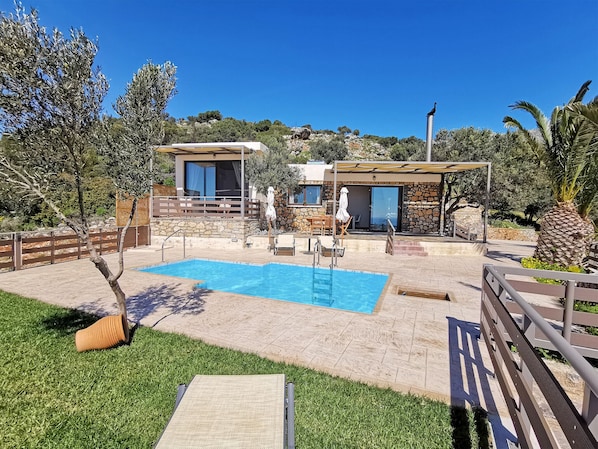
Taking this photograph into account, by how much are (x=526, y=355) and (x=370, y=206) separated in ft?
57.4

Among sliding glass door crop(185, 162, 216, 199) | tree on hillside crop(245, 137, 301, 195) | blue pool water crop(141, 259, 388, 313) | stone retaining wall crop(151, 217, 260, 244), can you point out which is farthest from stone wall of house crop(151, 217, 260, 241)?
blue pool water crop(141, 259, 388, 313)

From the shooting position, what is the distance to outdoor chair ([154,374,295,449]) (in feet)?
6.29

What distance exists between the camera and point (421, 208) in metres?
18.0

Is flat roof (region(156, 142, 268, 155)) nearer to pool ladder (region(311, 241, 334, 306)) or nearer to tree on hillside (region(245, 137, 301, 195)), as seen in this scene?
tree on hillside (region(245, 137, 301, 195))

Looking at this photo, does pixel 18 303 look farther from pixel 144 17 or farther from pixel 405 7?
pixel 405 7

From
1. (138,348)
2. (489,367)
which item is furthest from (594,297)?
(138,348)

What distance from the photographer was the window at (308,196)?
18281 millimetres

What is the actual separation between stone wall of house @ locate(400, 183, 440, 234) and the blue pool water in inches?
384

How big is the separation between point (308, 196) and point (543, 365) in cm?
1700

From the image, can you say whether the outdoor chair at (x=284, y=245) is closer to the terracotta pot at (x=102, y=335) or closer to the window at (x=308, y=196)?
the window at (x=308, y=196)

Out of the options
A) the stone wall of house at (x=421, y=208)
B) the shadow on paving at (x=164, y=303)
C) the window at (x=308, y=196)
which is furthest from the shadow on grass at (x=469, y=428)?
the stone wall of house at (x=421, y=208)

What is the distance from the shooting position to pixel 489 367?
3.80m

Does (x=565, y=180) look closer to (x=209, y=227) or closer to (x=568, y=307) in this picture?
(x=568, y=307)

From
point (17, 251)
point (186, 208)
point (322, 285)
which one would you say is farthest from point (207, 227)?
point (322, 285)
